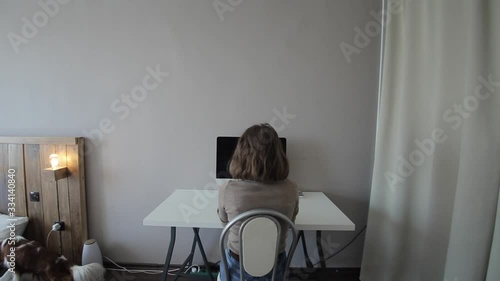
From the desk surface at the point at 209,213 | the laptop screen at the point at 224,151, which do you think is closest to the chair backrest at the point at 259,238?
the desk surface at the point at 209,213

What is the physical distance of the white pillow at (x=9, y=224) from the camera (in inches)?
69.5

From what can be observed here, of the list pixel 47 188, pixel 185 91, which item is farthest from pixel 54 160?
pixel 185 91

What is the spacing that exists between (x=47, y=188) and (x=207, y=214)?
143cm

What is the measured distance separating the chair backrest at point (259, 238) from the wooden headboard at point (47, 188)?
5.02 ft

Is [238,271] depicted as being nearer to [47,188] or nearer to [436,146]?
[436,146]

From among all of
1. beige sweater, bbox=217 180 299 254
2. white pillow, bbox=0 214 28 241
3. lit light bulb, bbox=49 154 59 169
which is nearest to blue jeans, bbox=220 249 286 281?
beige sweater, bbox=217 180 299 254

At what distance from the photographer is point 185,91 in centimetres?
191

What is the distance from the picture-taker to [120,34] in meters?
1.90

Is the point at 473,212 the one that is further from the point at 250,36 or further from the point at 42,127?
the point at 42,127

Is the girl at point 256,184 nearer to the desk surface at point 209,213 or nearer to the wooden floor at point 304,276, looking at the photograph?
the desk surface at point 209,213

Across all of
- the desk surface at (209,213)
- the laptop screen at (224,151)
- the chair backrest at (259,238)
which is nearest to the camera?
the chair backrest at (259,238)

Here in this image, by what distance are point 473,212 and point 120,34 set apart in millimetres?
2461

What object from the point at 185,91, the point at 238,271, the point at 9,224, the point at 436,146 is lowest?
the point at 9,224

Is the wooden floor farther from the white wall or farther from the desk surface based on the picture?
the desk surface
